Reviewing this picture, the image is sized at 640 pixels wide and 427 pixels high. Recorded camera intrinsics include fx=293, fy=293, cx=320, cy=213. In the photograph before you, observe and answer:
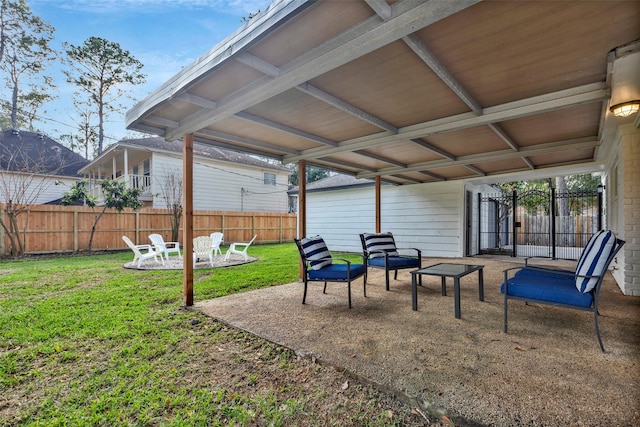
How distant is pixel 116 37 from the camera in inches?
629

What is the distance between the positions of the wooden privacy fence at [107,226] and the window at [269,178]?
11.2 feet

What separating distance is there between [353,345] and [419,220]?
8161 millimetres

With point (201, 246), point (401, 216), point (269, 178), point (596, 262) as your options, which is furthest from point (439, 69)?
point (269, 178)

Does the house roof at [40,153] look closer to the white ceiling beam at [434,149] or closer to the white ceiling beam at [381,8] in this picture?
the white ceiling beam at [434,149]

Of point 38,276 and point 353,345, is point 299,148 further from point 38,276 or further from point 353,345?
point 38,276

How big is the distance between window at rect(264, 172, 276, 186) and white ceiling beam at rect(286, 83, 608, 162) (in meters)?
13.4

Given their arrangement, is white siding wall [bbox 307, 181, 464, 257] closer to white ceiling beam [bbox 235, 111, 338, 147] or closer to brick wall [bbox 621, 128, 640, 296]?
brick wall [bbox 621, 128, 640, 296]

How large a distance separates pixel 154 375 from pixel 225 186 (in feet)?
47.2

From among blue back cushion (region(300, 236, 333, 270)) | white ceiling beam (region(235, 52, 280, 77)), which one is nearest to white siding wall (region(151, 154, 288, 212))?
blue back cushion (region(300, 236, 333, 270))

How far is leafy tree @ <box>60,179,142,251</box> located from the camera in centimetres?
1032

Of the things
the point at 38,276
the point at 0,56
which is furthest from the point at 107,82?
the point at 38,276

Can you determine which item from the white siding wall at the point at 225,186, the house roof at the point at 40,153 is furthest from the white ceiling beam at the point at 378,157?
the house roof at the point at 40,153

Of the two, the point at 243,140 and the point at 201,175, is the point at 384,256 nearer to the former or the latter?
the point at 243,140

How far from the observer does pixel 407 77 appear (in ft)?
9.41
